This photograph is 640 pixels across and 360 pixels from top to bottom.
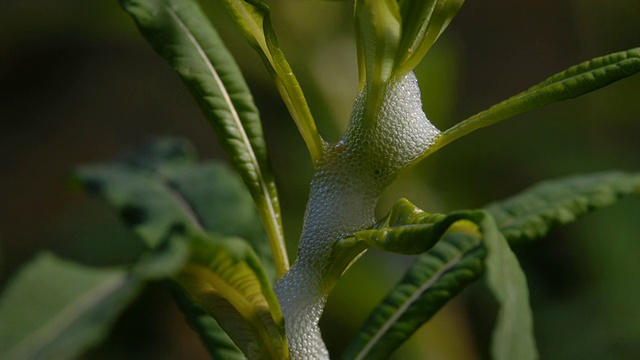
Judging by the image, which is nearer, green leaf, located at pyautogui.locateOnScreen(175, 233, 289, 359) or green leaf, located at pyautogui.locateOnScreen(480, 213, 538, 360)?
green leaf, located at pyautogui.locateOnScreen(480, 213, 538, 360)

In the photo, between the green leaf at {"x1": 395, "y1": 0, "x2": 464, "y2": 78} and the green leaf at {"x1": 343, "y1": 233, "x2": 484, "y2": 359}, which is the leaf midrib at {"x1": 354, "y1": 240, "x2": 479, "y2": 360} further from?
the green leaf at {"x1": 395, "y1": 0, "x2": 464, "y2": 78}

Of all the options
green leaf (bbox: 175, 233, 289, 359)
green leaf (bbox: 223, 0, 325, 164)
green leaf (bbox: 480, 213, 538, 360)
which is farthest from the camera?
green leaf (bbox: 223, 0, 325, 164)

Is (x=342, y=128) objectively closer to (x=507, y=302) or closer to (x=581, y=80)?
(x=581, y=80)

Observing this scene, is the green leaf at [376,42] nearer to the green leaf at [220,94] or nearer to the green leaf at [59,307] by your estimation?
the green leaf at [220,94]

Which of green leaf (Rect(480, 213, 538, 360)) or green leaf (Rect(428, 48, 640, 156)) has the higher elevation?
green leaf (Rect(428, 48, 640, 156))

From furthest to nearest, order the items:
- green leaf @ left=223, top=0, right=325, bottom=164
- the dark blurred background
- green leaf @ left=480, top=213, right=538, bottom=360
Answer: the dark blurred background, green leaf @ left=223, top=0, right=325, bottom=164, green leaf @ left=480, top=213, right=538, bottom=360

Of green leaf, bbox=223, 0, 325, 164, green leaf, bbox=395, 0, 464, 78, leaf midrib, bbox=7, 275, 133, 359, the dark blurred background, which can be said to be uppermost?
green leaf, bbox=395, 0, 464, 78

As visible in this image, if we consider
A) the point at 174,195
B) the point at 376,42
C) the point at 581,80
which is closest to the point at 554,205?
the point at 581,80

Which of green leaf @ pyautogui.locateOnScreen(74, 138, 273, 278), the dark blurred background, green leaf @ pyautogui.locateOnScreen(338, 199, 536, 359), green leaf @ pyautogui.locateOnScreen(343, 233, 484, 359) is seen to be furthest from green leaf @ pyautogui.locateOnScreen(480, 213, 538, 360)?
the dark blurred background
